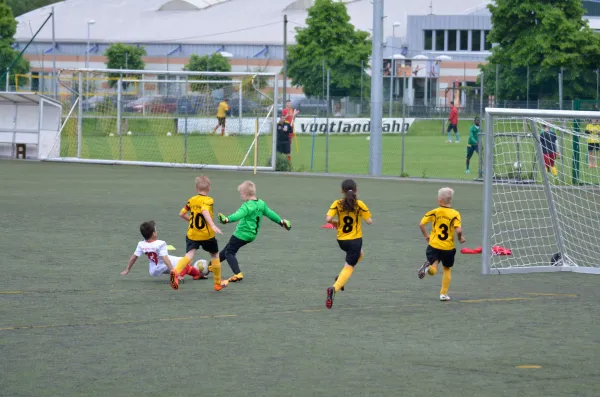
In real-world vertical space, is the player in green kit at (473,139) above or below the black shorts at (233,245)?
above

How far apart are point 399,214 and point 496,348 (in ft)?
36.3

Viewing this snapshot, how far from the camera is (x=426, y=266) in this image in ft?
34.8

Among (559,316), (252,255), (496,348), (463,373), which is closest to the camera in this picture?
(463,373)

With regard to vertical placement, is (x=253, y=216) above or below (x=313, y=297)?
above

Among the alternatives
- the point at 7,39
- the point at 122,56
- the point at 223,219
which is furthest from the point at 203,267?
the point at 122,56

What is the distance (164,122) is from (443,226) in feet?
80.2

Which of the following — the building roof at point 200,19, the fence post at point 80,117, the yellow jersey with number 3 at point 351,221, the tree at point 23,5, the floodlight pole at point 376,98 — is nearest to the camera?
the yellow jersey with number 3 at point 351,221

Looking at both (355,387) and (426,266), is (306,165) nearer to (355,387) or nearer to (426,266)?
(426,266)

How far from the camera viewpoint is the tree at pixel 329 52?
192 feet

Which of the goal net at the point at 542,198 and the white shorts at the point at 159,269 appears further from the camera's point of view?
the goal net at the point at 542,198

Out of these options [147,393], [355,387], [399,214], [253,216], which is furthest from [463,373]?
[399,214]

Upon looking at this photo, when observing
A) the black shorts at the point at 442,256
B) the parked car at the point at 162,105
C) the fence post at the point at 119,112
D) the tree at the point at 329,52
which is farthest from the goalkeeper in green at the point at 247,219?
the tree at the point at 329,52

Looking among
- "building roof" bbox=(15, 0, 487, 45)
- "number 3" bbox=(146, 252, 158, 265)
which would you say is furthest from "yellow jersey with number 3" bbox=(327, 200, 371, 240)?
"building roof" bbox=(15, 0, 487, 45)

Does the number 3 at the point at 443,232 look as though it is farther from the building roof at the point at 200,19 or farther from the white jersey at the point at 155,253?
the building roof at the point at 200,19
